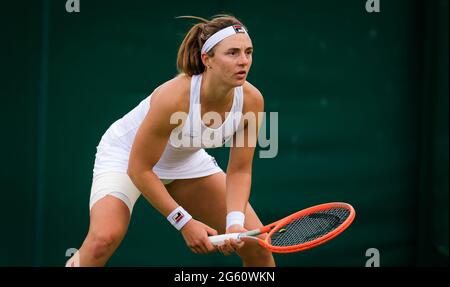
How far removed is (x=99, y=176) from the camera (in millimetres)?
4383

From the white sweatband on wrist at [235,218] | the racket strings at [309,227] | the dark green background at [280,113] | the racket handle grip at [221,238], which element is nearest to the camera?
the racket handle grip at [221,238]

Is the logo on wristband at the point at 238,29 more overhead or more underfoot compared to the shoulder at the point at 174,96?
more overhead

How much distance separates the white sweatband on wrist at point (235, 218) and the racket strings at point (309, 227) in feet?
0.63

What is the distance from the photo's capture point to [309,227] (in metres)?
4.22

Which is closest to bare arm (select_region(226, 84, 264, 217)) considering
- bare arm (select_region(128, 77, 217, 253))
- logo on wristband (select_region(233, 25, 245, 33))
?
bare arm (select_region(128, 77, 217, 253))

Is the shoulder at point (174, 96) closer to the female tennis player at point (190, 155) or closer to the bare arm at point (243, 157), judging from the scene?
the female tennis player at point (190, 155)

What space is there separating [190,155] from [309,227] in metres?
0.74

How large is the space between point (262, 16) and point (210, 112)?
1.81 m

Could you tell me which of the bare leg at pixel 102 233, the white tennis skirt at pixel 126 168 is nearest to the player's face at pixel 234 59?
the white tennis skirt at pixel 126 168

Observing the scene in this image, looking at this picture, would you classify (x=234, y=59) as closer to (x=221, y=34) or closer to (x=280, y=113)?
(x=221, y=34)

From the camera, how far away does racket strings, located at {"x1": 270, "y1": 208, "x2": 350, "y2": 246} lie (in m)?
4.15

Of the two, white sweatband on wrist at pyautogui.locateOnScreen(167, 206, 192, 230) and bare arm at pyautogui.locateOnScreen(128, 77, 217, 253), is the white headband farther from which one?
white sweatband on wrist at pyautogui.locateOnScreen(167, 206, 192, 230)

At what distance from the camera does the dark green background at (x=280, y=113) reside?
Result: 5.50 m
